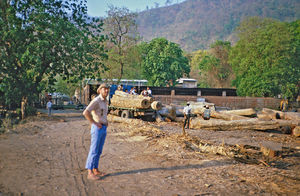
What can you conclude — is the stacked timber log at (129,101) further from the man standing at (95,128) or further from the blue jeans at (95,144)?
the blue jeans at (95,144)

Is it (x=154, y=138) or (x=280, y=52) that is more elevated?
(x=280, y=52)

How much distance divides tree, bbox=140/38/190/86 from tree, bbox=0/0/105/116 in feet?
79.3

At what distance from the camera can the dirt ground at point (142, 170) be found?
4.77 m

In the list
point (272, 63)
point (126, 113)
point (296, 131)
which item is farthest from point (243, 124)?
point (272, 63)

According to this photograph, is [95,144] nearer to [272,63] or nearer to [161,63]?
[272,63]

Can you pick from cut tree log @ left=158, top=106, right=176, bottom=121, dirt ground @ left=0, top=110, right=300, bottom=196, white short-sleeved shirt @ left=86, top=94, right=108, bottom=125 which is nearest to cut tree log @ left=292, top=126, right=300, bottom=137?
dirt ground @ left=0, top=110, right=300, bottom=196

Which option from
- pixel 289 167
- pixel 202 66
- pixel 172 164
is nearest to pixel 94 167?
pixel 172 164

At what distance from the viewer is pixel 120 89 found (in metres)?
19.0

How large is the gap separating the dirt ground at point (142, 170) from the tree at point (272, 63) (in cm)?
2123

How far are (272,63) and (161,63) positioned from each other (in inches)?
654

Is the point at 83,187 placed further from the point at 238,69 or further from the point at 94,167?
the point at 238,69

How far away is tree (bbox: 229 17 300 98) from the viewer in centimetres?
2805

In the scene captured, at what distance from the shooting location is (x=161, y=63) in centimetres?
4006

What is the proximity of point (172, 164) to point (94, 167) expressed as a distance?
212 centimetres
